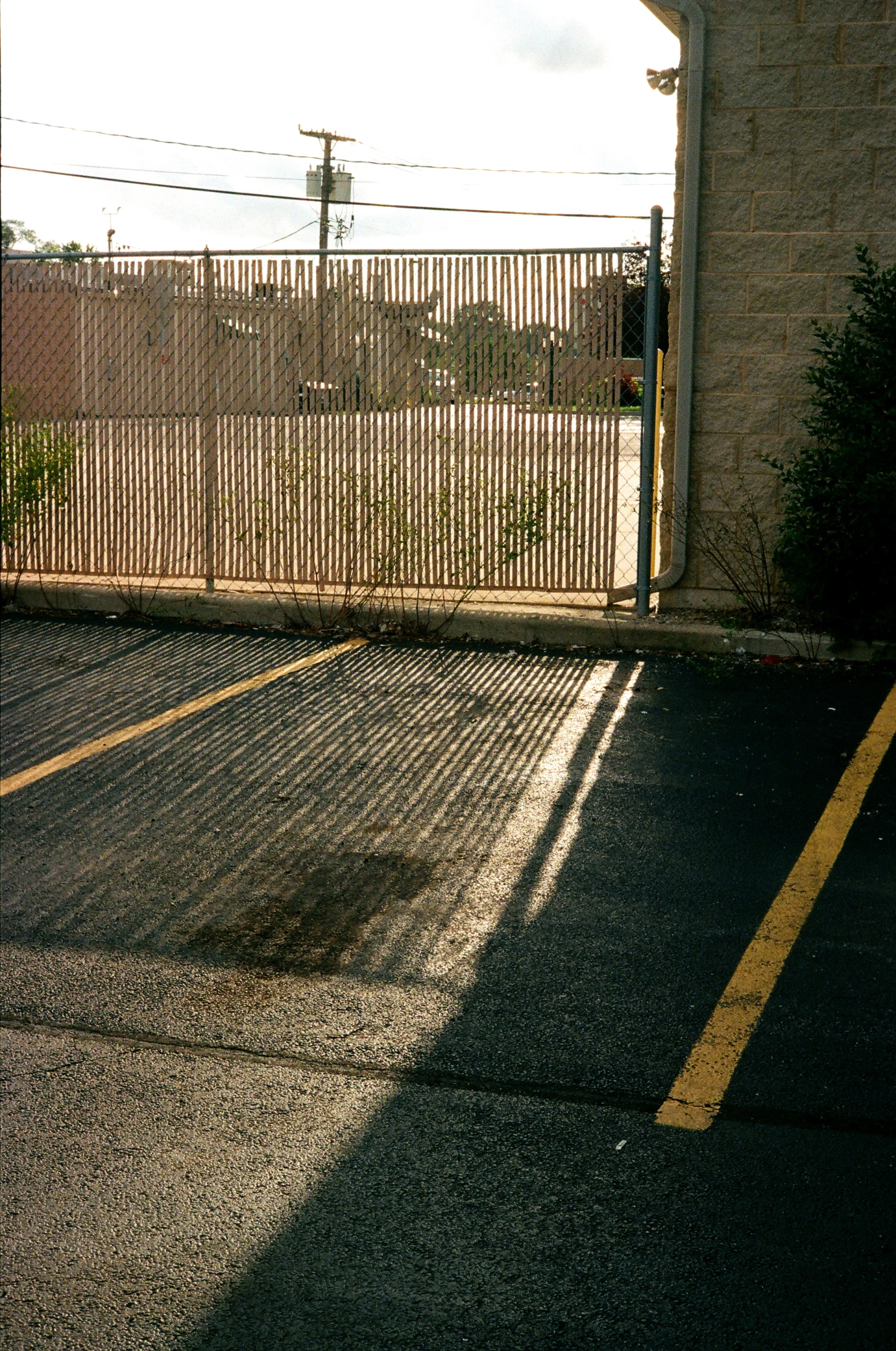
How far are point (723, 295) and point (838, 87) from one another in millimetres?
1431

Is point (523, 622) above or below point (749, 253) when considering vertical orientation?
below

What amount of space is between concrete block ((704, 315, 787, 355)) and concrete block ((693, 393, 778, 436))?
11.9 inches

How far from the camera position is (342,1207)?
296 cm

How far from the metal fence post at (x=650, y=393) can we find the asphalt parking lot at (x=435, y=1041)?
224 centimetres

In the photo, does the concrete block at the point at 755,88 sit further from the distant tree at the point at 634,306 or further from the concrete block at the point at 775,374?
the concrete block at the point at 775,374

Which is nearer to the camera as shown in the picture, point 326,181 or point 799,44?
point 799,44

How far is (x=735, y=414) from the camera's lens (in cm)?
894

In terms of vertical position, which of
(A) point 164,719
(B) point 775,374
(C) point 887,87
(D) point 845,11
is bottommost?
(A) point 164,719

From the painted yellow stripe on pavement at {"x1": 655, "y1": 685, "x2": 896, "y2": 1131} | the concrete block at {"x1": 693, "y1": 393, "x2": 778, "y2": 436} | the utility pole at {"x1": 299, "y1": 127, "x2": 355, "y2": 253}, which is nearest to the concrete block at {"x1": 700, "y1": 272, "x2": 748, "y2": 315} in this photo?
the concrete block at {"x1": 693, "y1": 393, "x2": 778, "y2": 436}

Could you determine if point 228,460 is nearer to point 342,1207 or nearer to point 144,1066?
point 144,1066

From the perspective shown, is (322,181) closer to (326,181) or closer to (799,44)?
(326,181)

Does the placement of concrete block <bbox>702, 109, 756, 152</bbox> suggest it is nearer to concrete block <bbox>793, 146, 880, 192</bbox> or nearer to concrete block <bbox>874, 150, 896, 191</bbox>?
concrete block <bbox>793, 146, 880, 192</bbox>

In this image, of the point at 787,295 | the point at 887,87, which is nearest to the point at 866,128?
the point at 887,87

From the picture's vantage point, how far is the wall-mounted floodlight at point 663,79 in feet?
28.6
